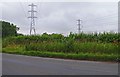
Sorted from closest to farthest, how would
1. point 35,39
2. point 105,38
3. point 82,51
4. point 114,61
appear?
1. point 114,61
2. point 82,51
3. point 105,38
4. point 35,39

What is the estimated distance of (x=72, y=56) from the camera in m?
24.2

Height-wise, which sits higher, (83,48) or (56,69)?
(83,48)

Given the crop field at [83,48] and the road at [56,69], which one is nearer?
the road at [56,69]

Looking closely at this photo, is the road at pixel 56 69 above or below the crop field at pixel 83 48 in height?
below

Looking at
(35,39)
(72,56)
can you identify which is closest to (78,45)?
(72,56)

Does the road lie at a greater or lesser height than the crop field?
lesser

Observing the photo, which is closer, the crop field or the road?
the road

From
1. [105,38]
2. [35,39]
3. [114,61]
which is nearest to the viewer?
[114,61]

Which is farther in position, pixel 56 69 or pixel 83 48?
pixel 83 48

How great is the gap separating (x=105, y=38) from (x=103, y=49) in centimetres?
750

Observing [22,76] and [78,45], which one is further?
[78,45]

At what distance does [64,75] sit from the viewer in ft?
40.2

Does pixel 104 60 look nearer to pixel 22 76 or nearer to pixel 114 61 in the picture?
pixel 114 61

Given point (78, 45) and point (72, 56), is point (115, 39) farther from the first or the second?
point (72, 56)
